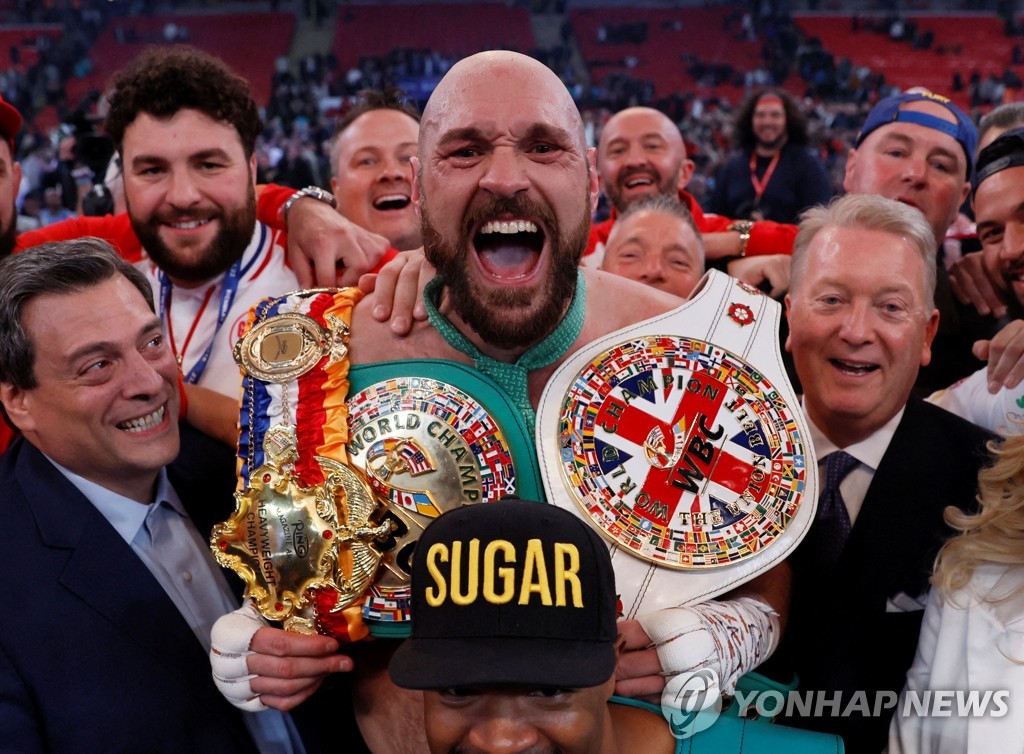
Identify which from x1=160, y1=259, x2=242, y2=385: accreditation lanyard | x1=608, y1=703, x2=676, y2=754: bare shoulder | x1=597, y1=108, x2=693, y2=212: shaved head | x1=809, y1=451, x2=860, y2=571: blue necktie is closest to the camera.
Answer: x1=608, y1=703, x2=676, y2=754: bare shoulder

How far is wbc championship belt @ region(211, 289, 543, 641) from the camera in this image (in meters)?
1.58

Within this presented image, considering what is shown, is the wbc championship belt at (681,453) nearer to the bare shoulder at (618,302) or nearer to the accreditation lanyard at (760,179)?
the bare shoulder at (618,302)

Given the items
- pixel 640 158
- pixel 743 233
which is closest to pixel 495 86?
pixel 743 233

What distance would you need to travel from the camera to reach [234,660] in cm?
155

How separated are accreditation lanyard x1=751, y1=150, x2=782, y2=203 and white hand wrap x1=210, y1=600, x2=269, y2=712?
4.66 m

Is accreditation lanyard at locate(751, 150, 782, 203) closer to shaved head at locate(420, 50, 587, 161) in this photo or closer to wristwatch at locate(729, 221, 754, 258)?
wristwatch at locate(729, 221, 754, 258)

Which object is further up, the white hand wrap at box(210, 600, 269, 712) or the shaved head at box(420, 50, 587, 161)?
the shaved head at box(420, 50, 587, 161)

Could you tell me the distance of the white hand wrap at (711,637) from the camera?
1.50 meters

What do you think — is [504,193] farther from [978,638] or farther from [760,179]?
[760,179]

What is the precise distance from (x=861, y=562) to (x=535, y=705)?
0.84 meters

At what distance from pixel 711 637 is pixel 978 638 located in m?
0.45

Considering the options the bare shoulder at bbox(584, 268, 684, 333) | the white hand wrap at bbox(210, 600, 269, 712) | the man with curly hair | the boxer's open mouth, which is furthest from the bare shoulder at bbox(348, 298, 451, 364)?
the man with curly hair

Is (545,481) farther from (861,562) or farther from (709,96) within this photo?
(709,96)

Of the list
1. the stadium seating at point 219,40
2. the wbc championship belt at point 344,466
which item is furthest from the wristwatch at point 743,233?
the stadium seating at point 219,40
